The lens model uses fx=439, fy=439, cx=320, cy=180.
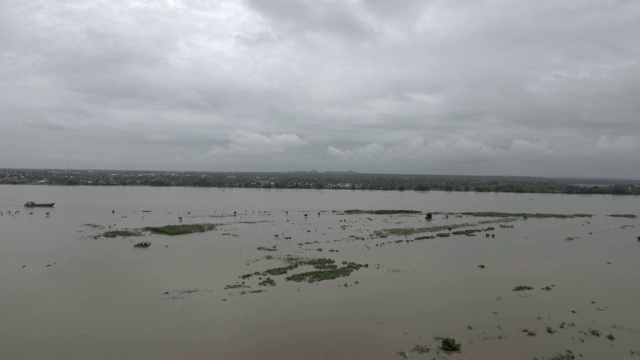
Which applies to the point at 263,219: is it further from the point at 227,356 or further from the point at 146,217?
the point at 227,356

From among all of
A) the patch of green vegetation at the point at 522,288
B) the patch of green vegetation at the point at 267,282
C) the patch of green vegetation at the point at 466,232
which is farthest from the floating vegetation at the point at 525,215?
the patch of green vegetation at the point at 267,282

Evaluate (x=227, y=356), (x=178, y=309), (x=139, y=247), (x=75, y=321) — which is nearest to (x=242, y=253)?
(x=139, y=247)

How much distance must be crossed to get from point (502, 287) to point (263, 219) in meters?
23.7

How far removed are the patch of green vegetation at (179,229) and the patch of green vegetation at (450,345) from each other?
21345 mm

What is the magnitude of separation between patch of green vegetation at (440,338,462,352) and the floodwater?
0.23 metres

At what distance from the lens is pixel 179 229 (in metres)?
29.6

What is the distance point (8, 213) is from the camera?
121 feet

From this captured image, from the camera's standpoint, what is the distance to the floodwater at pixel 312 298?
11.2m

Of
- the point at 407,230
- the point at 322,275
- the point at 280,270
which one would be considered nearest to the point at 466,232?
the point at 407,230

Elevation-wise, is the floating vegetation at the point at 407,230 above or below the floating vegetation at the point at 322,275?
above

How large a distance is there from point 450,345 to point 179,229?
2259 centimetres

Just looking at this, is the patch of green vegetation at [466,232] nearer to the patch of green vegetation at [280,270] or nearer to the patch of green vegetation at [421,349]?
the patch of green vegetation at [280,270]

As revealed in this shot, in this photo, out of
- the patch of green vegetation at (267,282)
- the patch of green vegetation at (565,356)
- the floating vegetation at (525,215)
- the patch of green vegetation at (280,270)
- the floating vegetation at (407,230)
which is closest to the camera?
the patch of green vegetation at (565,356)

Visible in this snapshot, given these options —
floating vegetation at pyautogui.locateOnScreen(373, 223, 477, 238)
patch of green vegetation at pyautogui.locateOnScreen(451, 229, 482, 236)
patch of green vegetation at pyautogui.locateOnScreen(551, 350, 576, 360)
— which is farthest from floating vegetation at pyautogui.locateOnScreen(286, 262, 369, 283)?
patch of green vegetation at pyautogui.locateOnScreen(451, 229, 482, 236)
